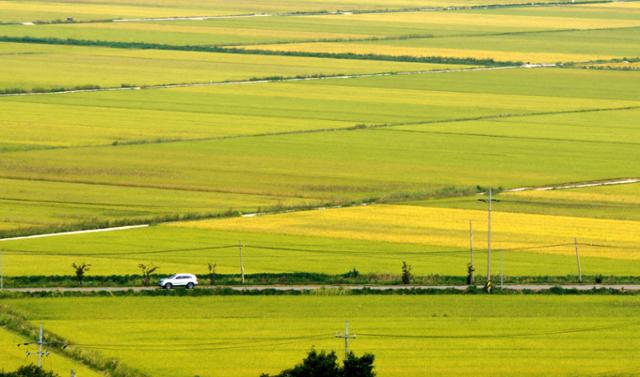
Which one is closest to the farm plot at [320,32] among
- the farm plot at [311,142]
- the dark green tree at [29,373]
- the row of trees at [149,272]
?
the farm plot at [311,142]

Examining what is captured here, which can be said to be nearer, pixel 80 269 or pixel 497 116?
pixel 80 269

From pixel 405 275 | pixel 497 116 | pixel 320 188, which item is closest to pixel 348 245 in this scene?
pixel 405 275

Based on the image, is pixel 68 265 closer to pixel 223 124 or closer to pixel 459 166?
pixel 459 166

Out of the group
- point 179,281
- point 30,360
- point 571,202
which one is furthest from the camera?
point 571,202

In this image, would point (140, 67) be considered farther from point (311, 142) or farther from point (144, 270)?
point (144, 270)

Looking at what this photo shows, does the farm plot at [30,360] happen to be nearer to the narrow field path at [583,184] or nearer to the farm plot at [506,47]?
the narrow field path at [583,184]

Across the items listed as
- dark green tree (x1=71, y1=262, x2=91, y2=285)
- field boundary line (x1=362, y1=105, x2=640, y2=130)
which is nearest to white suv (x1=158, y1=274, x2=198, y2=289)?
dark green tree (x1=71, y1=262, x2=91, y2=285)

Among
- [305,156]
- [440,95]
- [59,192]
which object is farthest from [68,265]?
[440,95]

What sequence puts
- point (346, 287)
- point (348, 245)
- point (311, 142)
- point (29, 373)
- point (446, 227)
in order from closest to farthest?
point (29, 373) → point (346, 287) → point (348, 245) → point (446, 227) → point (311, 142)
